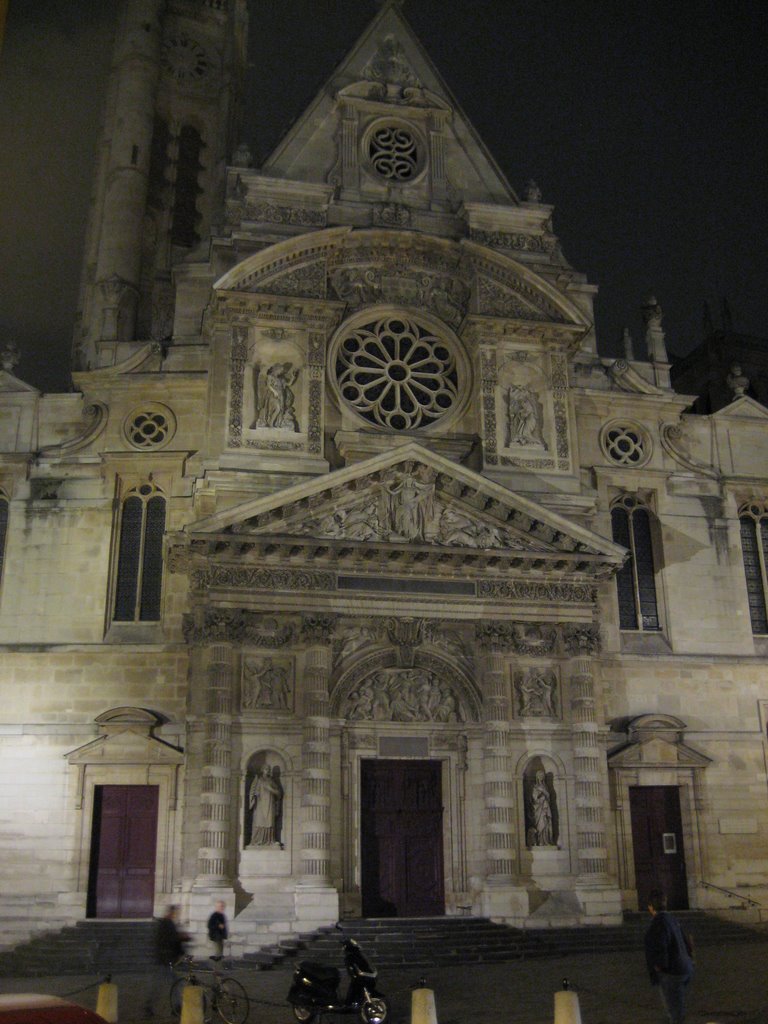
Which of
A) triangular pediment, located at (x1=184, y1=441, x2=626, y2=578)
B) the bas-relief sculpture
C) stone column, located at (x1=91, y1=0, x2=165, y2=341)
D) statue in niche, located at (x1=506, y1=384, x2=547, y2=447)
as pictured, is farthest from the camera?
stone column, located at (x1=91, y1=0, x2=165, y2=341)

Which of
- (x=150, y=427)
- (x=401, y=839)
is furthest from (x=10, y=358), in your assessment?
(x=401, y=839)

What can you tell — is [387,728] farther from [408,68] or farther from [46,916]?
[408,68]

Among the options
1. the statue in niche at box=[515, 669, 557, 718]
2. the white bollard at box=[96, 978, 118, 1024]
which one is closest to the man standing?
the white bollard at box=[96, 978, 118, 1024]

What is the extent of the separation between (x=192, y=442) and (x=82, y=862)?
879 cm

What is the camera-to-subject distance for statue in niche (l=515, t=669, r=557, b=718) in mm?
21375

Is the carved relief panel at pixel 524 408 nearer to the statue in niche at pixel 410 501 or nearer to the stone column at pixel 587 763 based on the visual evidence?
the statue in niche at pixel 410 501

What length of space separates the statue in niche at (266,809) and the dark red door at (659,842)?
749 cm

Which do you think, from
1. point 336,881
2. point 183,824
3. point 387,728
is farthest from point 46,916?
point 387,728

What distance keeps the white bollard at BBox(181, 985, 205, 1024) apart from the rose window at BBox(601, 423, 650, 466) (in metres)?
16.8

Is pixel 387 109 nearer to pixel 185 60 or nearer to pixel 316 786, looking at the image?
pixel 185 60

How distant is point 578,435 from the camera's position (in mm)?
24594

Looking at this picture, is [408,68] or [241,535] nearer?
[241,535]

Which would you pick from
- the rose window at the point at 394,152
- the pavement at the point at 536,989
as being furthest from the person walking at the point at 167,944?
the rose window at the point at 394,152

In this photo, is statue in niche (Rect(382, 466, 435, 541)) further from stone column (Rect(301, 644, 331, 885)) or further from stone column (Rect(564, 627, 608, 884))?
stone column (Rect(564, 627, 608, 884))
